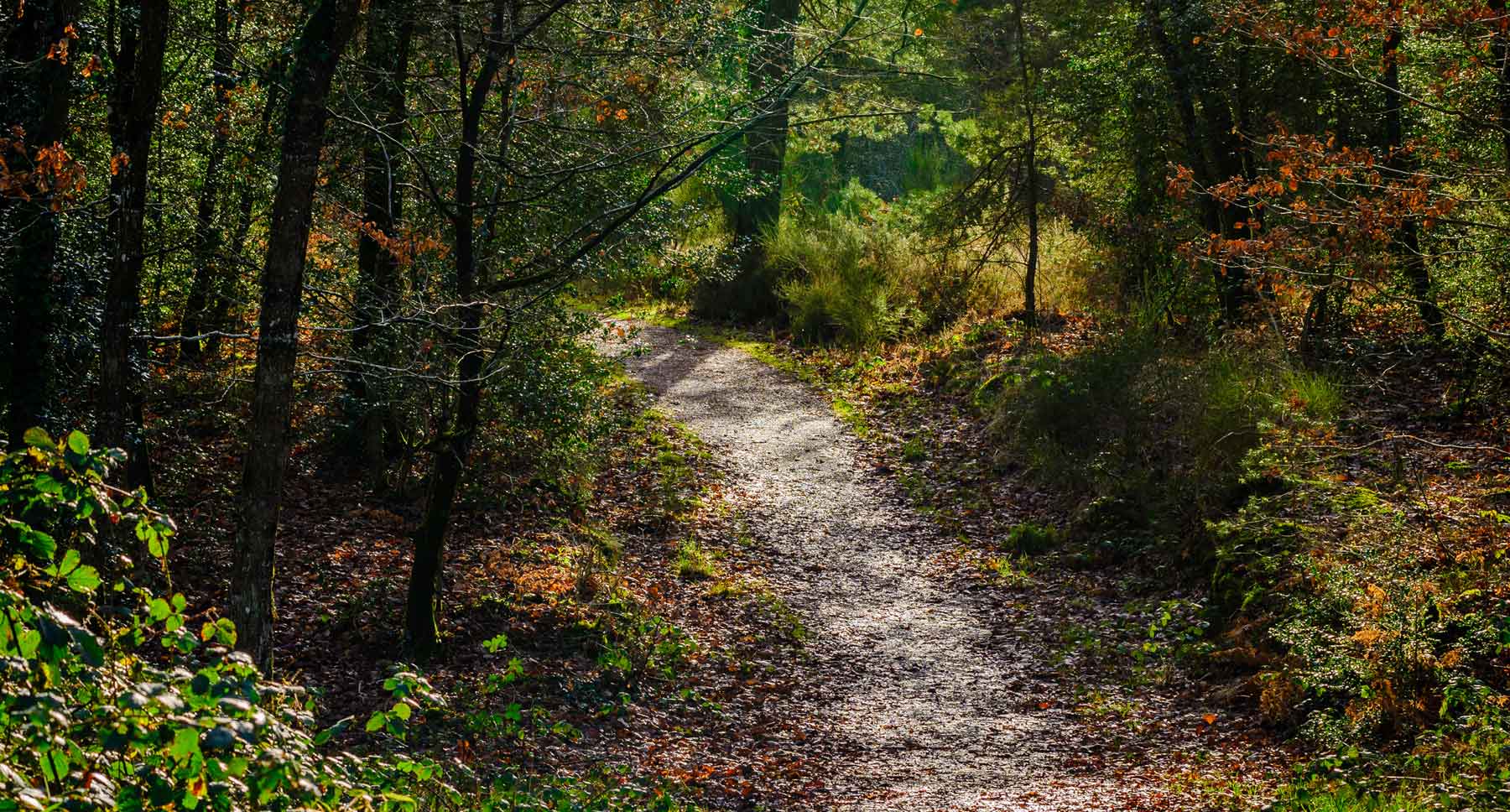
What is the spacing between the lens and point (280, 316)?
5234mm

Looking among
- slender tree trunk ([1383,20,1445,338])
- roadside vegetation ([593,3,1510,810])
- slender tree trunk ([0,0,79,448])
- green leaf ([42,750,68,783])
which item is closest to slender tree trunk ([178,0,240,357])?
slender tree trunk ([0,0,79,448])

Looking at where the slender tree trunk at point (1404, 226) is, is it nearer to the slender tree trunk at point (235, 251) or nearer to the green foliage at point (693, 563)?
the green foliage at point (693, 563)

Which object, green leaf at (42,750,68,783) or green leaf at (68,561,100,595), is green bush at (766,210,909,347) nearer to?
green leaf at (68,561,100,595)

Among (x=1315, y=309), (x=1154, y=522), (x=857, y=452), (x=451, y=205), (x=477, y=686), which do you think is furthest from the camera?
(x=857, y=452)

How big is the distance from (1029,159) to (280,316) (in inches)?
439

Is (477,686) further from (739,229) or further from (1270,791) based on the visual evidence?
→ (739,229)

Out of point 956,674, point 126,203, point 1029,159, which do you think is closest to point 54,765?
point 126,203

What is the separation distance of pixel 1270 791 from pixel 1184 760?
2.37ft

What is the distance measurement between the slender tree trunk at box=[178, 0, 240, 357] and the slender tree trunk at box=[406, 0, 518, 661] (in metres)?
1.76

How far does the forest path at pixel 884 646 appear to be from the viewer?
651cm

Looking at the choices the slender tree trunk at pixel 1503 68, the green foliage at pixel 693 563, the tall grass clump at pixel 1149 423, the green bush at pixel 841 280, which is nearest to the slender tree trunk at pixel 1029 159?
the green bush at pixel 841 280

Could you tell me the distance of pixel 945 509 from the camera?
11250mm

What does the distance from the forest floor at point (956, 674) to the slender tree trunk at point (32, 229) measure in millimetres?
4330

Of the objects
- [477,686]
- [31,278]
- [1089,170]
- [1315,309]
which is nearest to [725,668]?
[477,686]
